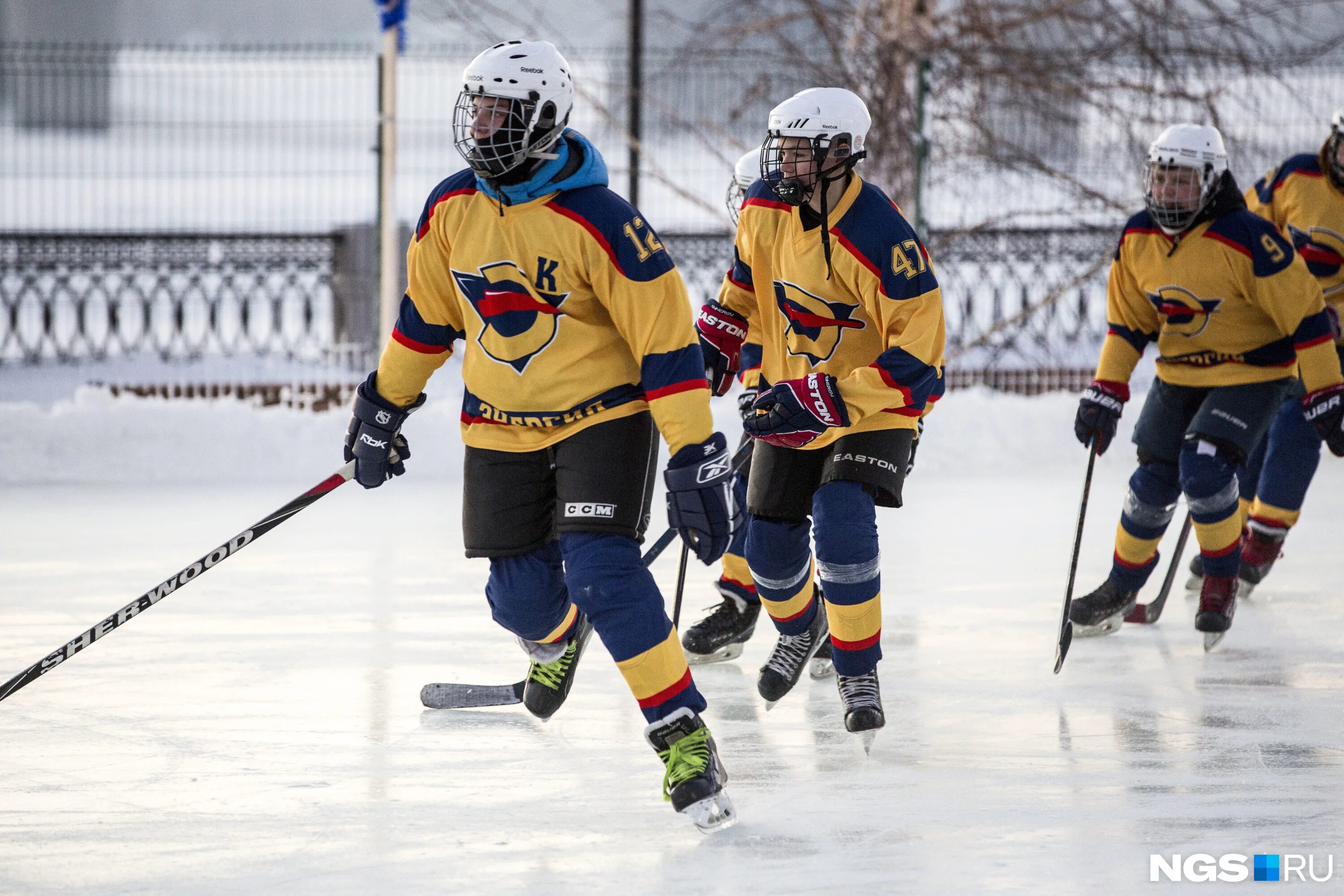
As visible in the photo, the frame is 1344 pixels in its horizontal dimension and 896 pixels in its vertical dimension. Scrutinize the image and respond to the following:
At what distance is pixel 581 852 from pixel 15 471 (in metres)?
5.13

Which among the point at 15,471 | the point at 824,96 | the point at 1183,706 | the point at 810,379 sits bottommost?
the point at 15,471

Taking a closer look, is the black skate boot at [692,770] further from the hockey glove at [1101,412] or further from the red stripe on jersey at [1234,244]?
the red stripe on jersey at [1234,244]

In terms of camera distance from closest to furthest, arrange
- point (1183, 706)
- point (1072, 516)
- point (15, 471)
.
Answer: point (1183, 706)
point (1072, 516)
point (15, 471)

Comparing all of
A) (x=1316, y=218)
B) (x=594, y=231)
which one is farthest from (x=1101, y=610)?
(x=594, y=231)

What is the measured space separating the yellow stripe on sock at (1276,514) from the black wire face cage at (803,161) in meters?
2.39

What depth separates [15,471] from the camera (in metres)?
6.72

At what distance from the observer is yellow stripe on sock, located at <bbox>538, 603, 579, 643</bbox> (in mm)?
3199

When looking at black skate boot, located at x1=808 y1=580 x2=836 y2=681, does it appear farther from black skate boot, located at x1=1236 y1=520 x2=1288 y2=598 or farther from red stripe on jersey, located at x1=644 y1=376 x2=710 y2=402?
black skate boot, located at x1=1236 y1=520 x2=1288 y2=598

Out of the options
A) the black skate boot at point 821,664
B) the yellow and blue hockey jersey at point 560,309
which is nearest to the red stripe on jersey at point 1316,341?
the black skate boot at point 821,664

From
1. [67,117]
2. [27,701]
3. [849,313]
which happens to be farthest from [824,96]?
[67,117]

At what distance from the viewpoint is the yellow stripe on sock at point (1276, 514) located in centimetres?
479

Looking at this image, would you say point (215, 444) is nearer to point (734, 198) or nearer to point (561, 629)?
point (734, 198)

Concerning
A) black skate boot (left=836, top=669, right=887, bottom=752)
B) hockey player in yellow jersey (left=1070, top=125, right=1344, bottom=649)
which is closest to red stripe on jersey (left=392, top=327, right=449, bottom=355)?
black skate boot (left=836, top=669, right=887, bottom=752)

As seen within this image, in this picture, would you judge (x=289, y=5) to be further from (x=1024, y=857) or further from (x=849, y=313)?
(x=1024, y=857)
